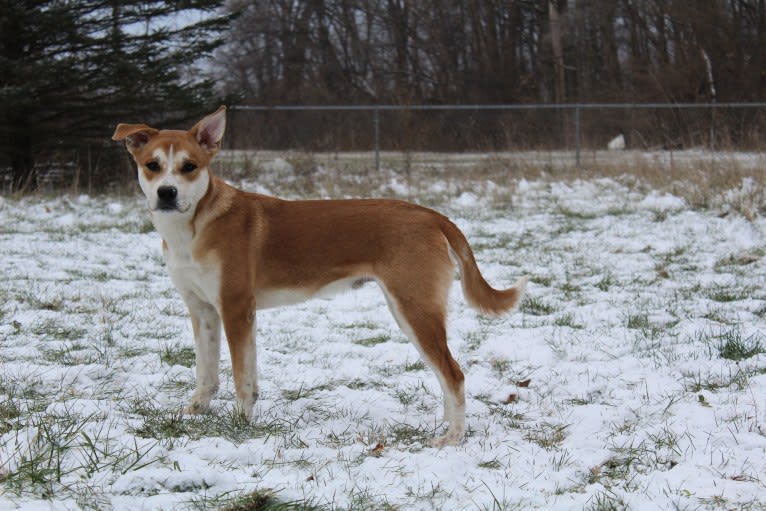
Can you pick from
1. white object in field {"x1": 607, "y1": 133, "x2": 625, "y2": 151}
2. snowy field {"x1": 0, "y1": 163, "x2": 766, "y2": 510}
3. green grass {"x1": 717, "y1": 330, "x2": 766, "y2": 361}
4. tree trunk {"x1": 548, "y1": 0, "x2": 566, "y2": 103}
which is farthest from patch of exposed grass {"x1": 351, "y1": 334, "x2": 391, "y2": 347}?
tree trunk {"x1": 548, "y1": 0, "x2": 566, "y2": 103}

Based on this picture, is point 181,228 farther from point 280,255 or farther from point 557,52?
point 557,52

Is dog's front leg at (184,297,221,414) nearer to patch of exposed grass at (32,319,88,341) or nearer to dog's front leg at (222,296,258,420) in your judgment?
dog's front leg at (222,296,258,420)

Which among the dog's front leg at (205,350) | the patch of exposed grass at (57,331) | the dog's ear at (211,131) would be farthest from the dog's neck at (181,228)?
the patch of exposed grass at (57,331)

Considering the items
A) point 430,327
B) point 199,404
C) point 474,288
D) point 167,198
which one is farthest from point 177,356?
point 474,288

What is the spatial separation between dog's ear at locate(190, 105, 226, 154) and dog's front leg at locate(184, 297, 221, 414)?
2.87 ft

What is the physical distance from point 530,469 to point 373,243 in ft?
4.61

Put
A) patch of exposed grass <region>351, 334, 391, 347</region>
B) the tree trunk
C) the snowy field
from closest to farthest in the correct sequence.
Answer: the snowy field
patch of exposed grass <region>351, 334, 391, 347</region>
the tree trunk

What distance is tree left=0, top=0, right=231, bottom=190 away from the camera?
45.4 feet

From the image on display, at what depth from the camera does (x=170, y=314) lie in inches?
245

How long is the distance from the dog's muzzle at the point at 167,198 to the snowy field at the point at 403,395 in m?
1.05

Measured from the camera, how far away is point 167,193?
3.84 metres

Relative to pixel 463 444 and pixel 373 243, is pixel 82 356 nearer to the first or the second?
pixel 373 243

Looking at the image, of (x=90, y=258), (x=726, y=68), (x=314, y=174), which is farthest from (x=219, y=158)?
(x=726, y=68)

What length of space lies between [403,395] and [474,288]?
81cm
